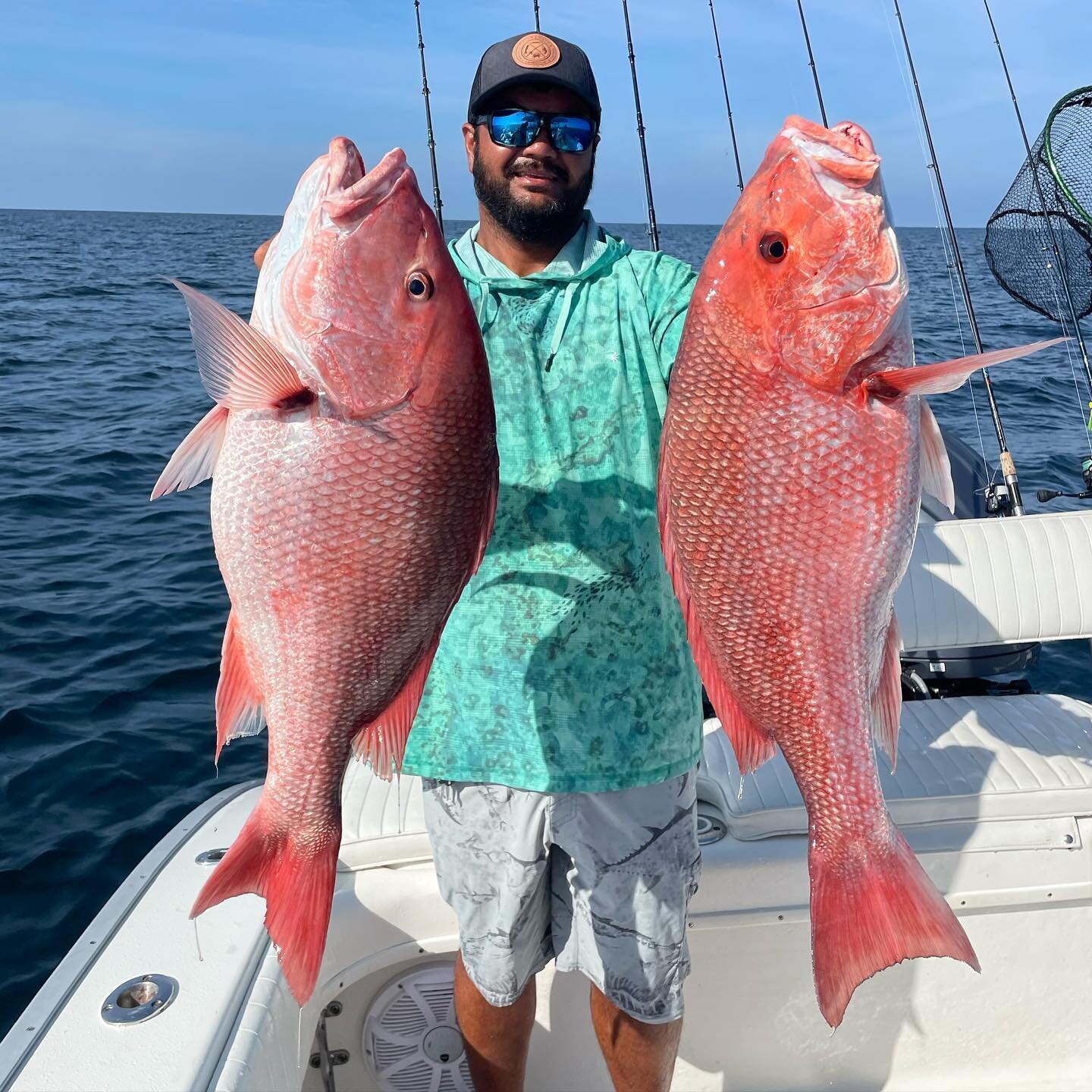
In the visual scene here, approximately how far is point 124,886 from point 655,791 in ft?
4.14

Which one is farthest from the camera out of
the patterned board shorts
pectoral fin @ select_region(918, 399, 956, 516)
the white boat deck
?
the white boat deck

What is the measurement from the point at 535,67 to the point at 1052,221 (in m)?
4.27

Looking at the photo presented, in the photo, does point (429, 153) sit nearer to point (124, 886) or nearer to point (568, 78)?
point (568, 78)

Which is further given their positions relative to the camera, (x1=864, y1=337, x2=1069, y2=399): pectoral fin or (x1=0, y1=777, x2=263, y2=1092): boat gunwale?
(x1=0, y1=777, x2=263, y2=1092): boat gunwale

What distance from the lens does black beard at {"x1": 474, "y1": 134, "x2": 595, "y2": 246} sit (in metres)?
2.07

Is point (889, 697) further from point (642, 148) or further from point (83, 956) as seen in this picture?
point (642, 148)

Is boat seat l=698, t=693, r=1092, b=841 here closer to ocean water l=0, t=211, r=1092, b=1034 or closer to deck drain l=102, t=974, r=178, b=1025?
ocean water l=0, t=211, r=1092, b=1034

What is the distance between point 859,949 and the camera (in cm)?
174

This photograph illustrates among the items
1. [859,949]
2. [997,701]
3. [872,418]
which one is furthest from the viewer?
[997,701]

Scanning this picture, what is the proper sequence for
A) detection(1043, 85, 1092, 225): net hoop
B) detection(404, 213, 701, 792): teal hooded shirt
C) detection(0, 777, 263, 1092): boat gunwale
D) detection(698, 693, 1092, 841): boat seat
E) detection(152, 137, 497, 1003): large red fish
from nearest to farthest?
detection(152, 137, 497, 1003): large red fish < detection(0, 777, 263, 1092): boat gunwale < detection(404, 213, 701, 792): teal hooded shirt < detection(698, 693, 1092, 841): boat seat < detection(1043, 85, 1092, 225): net hoop

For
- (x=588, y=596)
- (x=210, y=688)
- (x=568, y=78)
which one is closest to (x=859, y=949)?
(x=588, y=596)

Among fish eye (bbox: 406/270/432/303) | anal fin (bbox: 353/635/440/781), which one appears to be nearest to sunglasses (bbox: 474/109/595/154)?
fish eye (bbox: 406/270/432/303)

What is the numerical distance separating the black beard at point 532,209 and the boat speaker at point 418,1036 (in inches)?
72.2

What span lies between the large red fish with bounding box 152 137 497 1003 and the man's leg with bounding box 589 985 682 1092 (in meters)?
1.00
